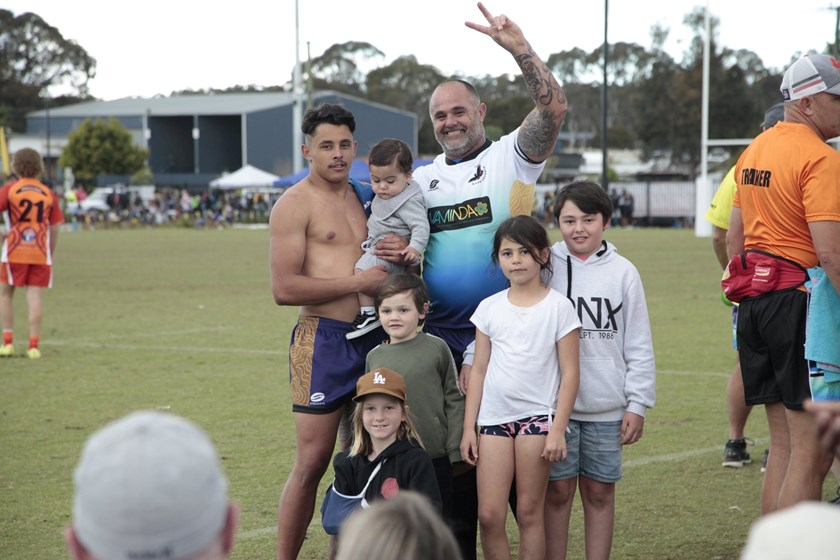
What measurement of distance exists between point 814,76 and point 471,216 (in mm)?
1591

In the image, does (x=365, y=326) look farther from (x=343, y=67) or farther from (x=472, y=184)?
(x=343, y=67)

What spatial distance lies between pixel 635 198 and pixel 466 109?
53883mm

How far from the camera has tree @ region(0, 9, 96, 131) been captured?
97.4 meters

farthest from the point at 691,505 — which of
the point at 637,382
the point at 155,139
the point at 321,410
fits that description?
the point at 155,139

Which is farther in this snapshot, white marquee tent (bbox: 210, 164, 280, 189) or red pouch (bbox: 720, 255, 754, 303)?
white marquee tent (bbox: 210, 164, 280, 189)

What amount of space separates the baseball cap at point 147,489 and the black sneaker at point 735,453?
570cm

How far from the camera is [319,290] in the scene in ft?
16.5

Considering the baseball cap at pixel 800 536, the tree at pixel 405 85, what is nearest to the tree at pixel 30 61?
the tree at pixel 405 85

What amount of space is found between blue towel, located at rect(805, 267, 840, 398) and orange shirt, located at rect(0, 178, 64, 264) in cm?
927

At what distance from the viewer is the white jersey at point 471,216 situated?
496cm

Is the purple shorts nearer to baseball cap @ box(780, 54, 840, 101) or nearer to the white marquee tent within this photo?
baseball cap @ box(780, 54, 840, 101)

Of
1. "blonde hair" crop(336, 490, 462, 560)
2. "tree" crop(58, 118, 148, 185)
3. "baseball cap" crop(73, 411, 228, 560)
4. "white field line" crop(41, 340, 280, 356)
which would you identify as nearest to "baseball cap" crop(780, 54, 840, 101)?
"blonde hair" crop(336, 490, 462, 560)

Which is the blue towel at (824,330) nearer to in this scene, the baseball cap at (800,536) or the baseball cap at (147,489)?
the baseball cap at (800,536)

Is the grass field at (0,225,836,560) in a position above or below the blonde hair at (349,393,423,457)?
below
